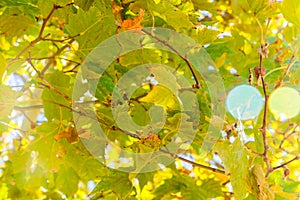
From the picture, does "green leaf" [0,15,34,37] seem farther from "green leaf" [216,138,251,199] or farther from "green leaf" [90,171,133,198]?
"green leaf" [216,138,251,199]

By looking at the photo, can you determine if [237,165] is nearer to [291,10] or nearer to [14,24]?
[291,10]

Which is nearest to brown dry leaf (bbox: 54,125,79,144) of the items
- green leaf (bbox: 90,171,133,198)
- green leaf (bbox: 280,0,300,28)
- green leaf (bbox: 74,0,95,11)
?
green leaf (bbox: 90,171,133,198)

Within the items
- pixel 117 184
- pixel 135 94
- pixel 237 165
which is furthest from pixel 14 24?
pixel 237 165

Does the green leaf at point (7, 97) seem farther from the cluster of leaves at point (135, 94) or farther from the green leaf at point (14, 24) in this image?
the green leaf at point (14, 24)

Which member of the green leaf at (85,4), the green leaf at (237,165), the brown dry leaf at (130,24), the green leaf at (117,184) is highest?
the green leaf at (85,4)

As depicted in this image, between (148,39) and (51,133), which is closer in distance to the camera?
(148,39)

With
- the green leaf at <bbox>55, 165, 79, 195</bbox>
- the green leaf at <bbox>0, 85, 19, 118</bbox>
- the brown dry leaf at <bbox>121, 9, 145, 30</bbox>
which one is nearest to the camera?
the brown dry leaf at <bbox>121, 9, 145, 30</bbox>

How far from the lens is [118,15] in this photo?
0.74 metres

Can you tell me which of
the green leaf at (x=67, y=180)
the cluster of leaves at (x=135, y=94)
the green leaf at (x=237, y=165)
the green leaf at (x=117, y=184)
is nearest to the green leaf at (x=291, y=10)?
the cluster of leaves at (x=135, y=94)

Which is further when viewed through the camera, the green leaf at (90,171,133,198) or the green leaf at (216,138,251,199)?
the green leaf at (90,171,133,198)

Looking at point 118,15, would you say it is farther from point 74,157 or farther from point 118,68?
point 74,157

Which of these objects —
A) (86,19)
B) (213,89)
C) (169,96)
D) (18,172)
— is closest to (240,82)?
(213,89)

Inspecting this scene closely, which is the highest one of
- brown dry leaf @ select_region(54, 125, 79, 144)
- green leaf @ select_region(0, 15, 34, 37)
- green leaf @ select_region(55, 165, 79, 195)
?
green leaf @ select_region(0, 15, 34, 37)

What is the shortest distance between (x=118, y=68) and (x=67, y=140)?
192 millimetres
